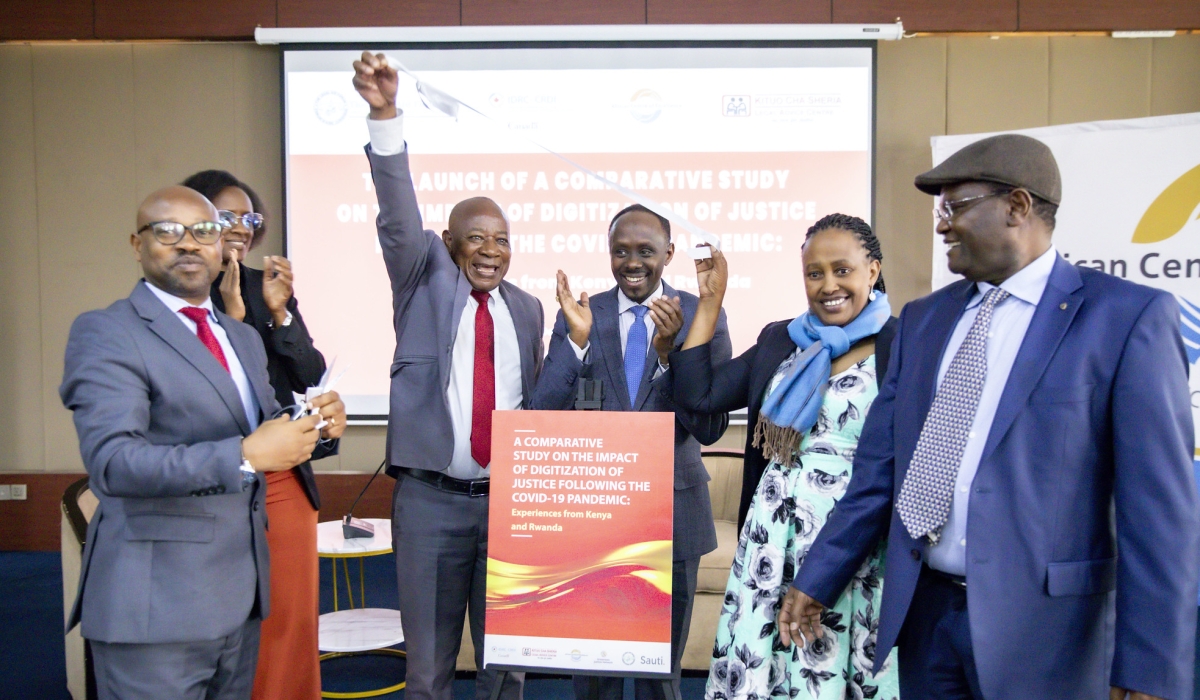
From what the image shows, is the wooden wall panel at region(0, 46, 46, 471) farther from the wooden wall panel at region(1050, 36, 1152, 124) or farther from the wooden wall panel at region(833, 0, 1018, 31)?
the wooden wall panel at region(1050, 36, 1152, 124)

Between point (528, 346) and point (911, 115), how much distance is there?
382cm

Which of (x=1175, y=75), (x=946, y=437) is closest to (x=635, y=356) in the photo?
(x=946, y=437)

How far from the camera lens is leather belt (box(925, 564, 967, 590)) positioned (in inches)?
56.9

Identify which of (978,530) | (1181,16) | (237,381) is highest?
(1181,16)

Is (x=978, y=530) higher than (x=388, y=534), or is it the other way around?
(x=978, y=530)

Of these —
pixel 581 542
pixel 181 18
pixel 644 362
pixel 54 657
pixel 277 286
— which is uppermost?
pixel 181 18

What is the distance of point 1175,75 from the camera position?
5070mm

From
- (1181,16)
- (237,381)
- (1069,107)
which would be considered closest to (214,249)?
(237,381)

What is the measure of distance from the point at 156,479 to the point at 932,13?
16.8ft

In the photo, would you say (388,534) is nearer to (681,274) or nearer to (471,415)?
(471,415)

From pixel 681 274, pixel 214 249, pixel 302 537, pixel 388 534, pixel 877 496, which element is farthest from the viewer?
pixel 681 274

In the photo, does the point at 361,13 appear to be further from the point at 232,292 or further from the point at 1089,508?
the point at 1089,508

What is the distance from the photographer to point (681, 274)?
4953mm

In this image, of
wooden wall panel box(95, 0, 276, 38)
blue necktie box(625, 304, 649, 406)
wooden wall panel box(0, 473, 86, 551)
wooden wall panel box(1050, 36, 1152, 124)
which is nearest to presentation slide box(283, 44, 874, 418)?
wooden wall panel box(95, 0, 276, 38)
